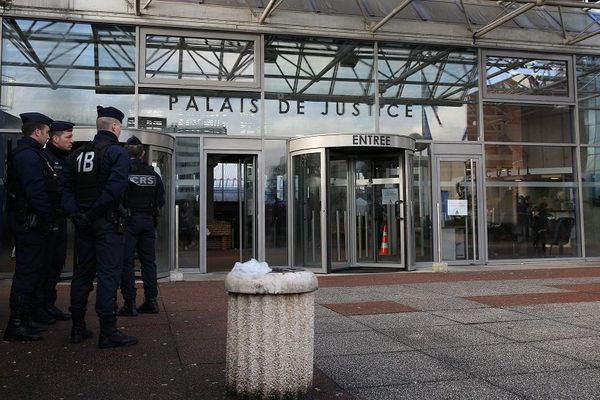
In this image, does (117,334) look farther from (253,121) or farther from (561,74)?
(561,74)

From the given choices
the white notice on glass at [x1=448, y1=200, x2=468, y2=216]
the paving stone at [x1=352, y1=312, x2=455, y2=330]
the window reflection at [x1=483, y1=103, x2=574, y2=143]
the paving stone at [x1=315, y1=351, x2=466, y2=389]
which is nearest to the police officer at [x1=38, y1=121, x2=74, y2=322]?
the paving stone at [x1=315, y1=351, x2=466, y2=389]

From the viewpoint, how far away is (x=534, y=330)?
604 cm

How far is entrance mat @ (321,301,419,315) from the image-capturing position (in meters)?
7.09

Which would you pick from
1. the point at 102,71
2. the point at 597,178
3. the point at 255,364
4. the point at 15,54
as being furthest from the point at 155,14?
the point at 597,178

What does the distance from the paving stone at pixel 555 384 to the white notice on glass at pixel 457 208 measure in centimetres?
852

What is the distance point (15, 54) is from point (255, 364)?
10160mm

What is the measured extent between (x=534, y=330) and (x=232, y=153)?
746 cm

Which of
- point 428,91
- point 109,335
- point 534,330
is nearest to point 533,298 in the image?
point 534,330

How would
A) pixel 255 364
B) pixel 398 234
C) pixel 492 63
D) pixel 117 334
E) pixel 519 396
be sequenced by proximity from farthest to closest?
pixel 492 63, pixel 398 234, pixel 117 334, pixel 519 396, pixel 255 364

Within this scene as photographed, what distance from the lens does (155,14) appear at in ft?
38.1

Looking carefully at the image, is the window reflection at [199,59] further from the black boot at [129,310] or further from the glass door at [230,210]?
the black boot at [129,310]

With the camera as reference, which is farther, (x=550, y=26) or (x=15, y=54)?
(x=550, y=26)

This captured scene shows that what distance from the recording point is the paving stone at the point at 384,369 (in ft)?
14.2

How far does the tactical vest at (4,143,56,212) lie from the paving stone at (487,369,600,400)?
15.1 feet
